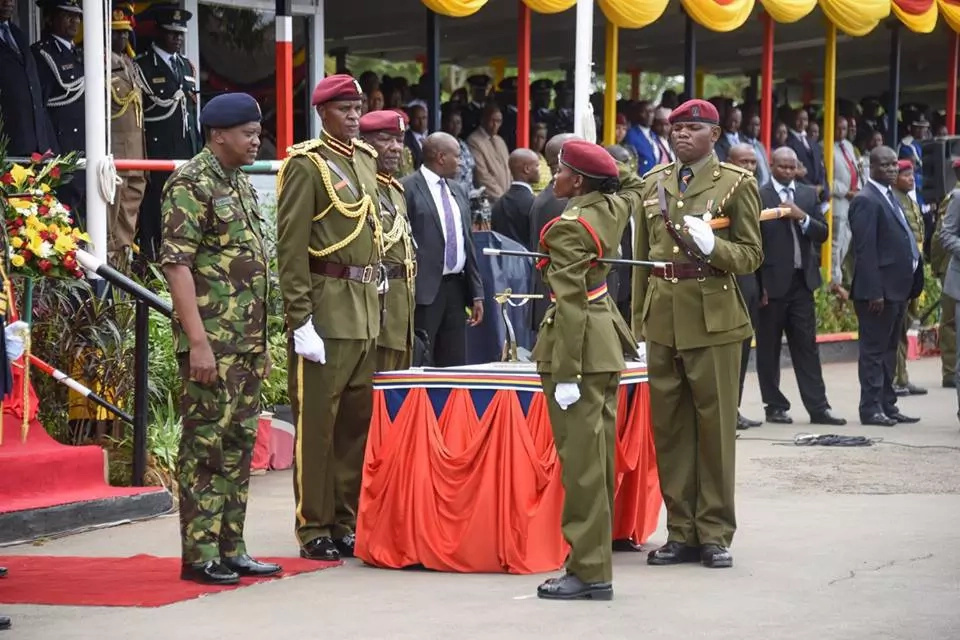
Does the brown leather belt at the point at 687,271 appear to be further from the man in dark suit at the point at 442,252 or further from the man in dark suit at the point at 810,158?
the man in dark suit at the point at 810,158

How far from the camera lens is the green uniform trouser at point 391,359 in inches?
358

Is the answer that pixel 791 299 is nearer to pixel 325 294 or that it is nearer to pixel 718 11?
pixel 718 11

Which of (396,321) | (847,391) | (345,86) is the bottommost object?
(847,391)

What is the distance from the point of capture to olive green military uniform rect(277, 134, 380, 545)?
8367 millimetres

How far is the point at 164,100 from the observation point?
14.1 m

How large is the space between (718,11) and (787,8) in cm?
120

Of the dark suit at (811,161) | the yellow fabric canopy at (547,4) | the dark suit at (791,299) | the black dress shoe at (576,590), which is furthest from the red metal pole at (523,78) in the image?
the black dress shoe at (576,590)

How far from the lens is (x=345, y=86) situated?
8.44 meters

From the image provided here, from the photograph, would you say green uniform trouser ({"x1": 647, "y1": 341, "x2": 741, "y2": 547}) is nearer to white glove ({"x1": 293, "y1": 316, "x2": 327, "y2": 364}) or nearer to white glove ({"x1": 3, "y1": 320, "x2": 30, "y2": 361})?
white glove ({"x1": 293, "y1": 316, "x2": 327, "y2": 364})

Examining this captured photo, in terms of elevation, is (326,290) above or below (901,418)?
above

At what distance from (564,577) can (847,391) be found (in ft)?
33.8

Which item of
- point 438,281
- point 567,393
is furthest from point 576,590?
point 438,281

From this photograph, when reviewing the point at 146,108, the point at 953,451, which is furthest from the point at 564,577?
the point at 146,108

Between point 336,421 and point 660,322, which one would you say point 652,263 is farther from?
point 336,421
